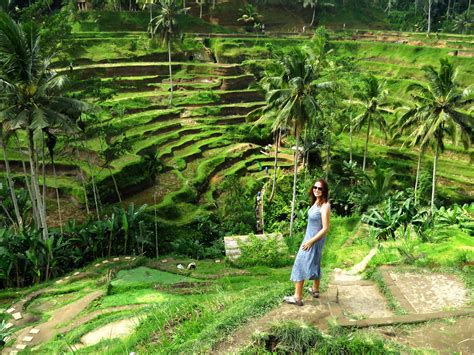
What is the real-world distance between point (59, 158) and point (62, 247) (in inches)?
383

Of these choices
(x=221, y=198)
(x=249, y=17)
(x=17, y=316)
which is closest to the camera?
(x=17, y=316)

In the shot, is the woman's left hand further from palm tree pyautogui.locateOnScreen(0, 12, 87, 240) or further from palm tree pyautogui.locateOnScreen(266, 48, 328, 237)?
palm tree pyautogui.locateOnScreen(266, 48, 328, 237)

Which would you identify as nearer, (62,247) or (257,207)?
(62,247)

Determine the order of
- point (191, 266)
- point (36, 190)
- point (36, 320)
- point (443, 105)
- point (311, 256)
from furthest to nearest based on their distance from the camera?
1. point (443, 105)
2. point (191, 266)
3. point (36, 190)
4. point (36, 320)
5. point (311, 256)

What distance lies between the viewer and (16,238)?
15.8m

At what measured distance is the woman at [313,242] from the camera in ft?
21.9

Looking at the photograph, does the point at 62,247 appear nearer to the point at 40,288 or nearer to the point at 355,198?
the point at 40,288

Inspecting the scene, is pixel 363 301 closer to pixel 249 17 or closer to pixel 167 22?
pixel 167 22

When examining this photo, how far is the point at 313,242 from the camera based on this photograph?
6.71 m

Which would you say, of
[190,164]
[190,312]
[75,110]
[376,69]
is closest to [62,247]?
[75,110]

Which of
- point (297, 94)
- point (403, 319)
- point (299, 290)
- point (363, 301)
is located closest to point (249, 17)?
point (297, 94)

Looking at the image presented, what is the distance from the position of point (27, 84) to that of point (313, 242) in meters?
11.8

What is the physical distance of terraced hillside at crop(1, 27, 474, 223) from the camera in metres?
24.8

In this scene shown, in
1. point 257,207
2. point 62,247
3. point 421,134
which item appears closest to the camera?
point 62,247
